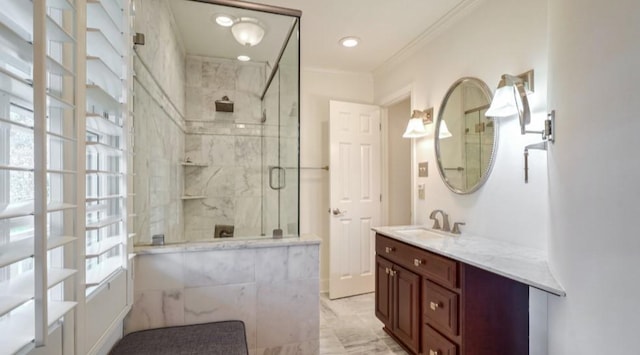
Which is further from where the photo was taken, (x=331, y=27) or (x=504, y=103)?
(x=331, y=27)

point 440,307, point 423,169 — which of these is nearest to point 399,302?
point 440,307

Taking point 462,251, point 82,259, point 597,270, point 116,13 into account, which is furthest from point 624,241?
point 116,13

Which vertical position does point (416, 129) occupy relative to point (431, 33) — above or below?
below

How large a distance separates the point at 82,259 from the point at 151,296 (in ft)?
2.31

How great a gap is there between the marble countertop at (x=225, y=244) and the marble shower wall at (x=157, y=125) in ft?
0.37

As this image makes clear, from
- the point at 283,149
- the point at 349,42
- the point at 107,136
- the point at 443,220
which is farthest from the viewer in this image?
the point at 349,42

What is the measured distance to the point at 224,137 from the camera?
322 cm

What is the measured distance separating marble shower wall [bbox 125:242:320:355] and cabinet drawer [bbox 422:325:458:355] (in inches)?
27.7

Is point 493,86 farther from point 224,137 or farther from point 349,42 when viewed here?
point 224,137

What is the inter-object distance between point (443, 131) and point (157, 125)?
211cm

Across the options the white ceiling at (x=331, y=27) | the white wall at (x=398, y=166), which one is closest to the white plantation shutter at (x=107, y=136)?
the white ceiling at (x=331, y=27)

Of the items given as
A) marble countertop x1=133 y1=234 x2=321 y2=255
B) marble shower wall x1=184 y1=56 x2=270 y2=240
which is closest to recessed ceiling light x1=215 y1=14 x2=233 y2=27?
marble shower wall x1=184 y1=56 x2=270 y2=240

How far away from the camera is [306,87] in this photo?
10.9 ft

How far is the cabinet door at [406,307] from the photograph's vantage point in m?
1.95
